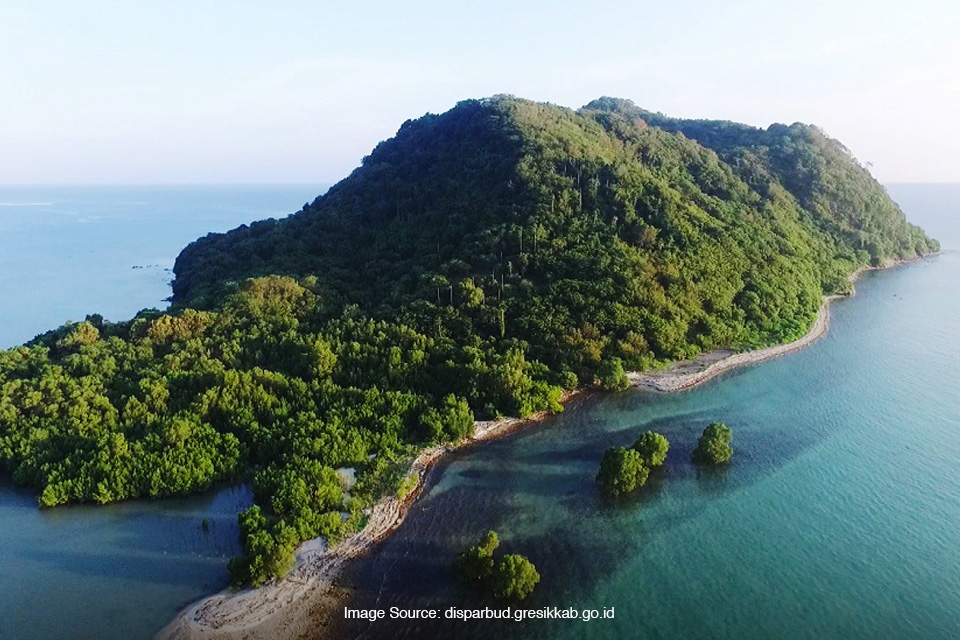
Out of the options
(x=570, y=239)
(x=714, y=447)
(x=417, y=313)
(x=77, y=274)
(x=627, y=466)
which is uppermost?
(x=570, y=239)

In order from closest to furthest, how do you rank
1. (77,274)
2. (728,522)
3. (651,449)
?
1. (728,522)
2. (651,449)
3. (77,274)

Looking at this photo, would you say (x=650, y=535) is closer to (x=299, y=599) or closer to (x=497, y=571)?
(x=497, y=571)

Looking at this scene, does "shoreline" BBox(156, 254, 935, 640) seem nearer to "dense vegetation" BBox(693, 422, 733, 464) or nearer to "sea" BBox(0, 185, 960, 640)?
"sea" BBox(0, 185, 960, 640)

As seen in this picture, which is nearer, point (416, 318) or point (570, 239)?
point (416, 318)

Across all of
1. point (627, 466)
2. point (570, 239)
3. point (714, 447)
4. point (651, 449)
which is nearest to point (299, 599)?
point (627, 466)

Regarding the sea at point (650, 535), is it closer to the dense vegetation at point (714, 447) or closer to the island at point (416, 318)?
the dense vegetation at point (714, 447)

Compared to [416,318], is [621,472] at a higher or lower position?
lower
